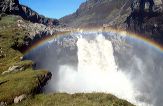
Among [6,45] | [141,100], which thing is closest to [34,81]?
[6,45]

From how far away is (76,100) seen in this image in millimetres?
36719

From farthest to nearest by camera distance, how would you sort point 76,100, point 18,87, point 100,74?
point 100,74 < point 18,87 < point 76,100

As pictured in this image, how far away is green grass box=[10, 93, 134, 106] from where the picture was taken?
1390 inches

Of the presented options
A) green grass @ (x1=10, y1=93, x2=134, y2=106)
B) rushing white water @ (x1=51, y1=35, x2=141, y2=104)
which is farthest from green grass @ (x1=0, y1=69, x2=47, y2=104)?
rushing white water @ (x1=51, y1=35, x2=141, y2=104)

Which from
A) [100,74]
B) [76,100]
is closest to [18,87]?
[76,100]

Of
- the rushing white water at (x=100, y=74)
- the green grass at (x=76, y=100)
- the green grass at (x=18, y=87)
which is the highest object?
the green grass at (x=76, y=100)

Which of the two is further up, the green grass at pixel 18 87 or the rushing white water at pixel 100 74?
the green grass at pixel 18 87

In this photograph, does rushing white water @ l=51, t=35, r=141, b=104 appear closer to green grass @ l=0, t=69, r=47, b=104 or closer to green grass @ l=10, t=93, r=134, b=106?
green grass @ l=0, t=69, r=47, b=104

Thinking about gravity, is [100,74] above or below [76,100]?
below

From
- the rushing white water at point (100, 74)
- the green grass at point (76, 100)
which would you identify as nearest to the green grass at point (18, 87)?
the green grass at point (76, 100)

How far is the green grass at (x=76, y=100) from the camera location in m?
35.3

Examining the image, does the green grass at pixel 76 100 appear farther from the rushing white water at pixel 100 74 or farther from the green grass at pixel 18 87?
the rushing white water at pixel 100 74

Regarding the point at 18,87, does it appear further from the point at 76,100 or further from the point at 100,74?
the point at 100,74

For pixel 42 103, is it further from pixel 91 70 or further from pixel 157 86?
pixel 157 86
